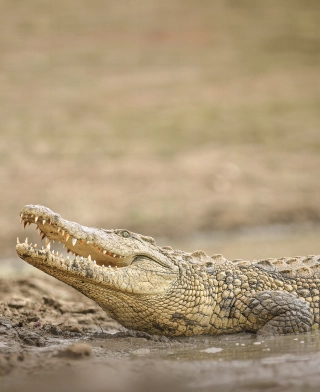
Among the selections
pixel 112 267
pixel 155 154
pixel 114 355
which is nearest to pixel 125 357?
pixel 114 355

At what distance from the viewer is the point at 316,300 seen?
20.7 feet

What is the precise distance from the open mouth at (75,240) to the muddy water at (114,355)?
646 mm

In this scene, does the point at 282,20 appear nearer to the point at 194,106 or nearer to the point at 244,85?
the point at 244,85

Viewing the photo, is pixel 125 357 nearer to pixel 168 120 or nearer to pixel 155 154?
pixel 155 154

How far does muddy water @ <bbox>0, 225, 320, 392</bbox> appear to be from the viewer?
13.8ft

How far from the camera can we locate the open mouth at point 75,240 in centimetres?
556

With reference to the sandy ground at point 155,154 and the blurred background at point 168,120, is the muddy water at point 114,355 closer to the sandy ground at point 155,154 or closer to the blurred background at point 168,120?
the sandy ground at point 155,154

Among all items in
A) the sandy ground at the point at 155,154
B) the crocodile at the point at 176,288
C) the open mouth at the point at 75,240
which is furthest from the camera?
the crocodile at the point at 176,288

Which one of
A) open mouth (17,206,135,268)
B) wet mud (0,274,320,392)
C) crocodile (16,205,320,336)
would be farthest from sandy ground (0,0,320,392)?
open mouth (17,206,135,268)

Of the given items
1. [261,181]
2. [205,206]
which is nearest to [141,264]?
[205,206]

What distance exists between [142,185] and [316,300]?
10.2 meters

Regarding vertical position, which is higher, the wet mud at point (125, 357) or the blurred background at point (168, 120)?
the blurred background at point (168, 120)

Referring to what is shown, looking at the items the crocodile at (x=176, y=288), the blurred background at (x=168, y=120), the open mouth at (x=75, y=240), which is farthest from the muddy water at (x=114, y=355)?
the blurred background at (x=168, y=120)

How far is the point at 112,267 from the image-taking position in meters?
5.96
